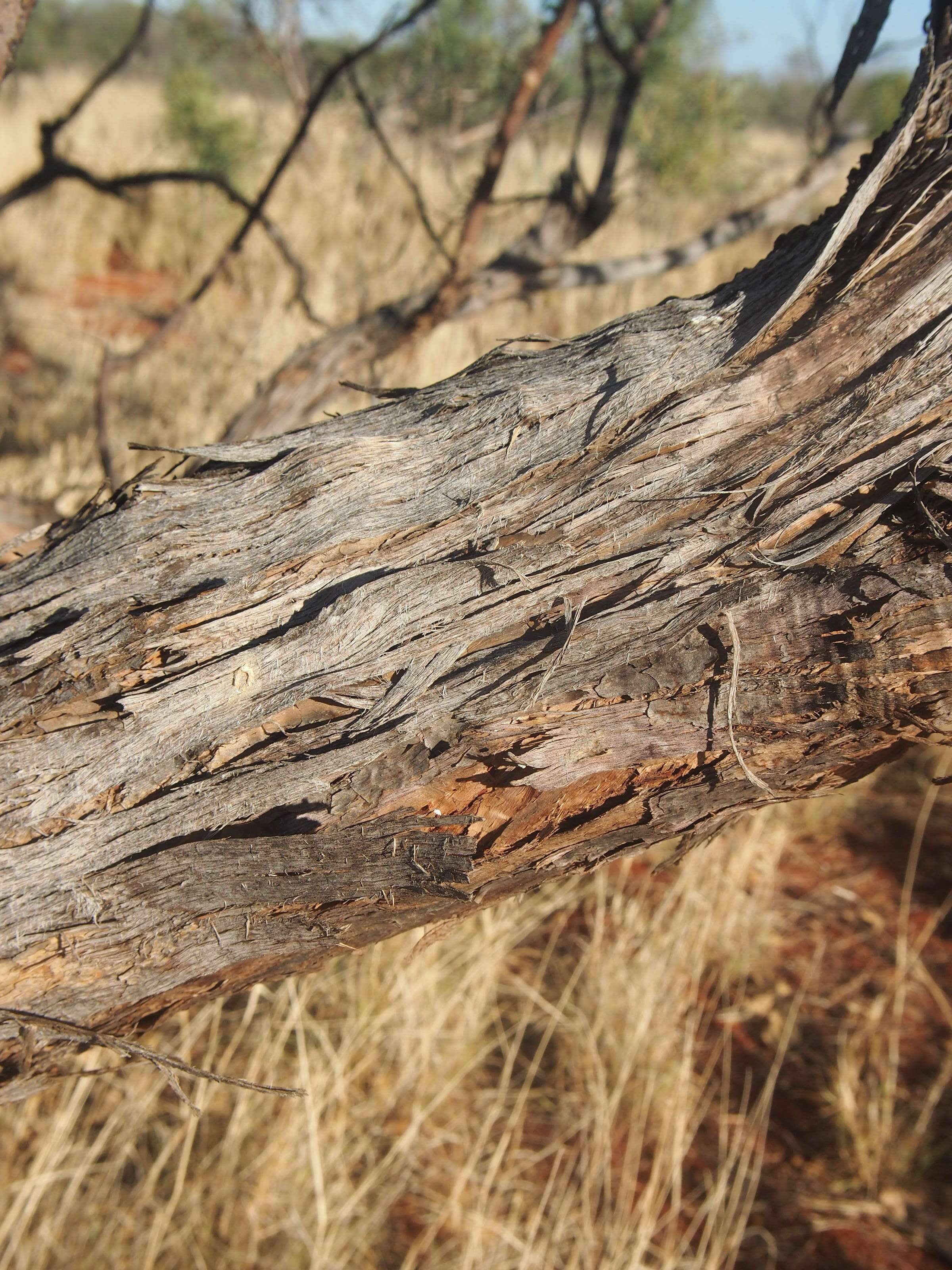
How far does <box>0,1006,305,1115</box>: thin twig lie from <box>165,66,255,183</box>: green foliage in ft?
26.7

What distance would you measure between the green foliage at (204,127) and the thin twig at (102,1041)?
320 inches

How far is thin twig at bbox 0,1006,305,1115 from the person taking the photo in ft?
2.85

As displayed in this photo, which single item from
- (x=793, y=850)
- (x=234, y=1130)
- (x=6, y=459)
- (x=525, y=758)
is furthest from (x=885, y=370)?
(x=6, y=459)

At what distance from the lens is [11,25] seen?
1.24 m

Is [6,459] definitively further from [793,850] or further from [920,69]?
[920,69]

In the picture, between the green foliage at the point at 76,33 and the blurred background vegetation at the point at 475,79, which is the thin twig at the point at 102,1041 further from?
the green foliage at the point at 76,33

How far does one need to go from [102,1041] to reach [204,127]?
9.03 meters

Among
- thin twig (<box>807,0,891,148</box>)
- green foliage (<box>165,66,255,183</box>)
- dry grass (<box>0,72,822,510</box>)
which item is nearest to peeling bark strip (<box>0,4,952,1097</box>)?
thin twig (<box>807,0,891,148</box>)

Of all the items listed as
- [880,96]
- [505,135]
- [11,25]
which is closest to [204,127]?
[880,96]

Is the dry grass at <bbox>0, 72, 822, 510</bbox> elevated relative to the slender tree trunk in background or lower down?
elevated

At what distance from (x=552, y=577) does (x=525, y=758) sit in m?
0.16

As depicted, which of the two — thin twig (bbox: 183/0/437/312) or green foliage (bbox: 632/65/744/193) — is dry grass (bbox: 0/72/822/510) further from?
thin twig (bbox: 183/0/437/312)

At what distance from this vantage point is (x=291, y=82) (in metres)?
3.00

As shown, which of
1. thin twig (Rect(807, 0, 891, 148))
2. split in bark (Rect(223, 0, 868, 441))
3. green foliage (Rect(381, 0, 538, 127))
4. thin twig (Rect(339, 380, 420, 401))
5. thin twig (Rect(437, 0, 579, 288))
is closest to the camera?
thin twig (Rect(339, 380, 420, 401))
